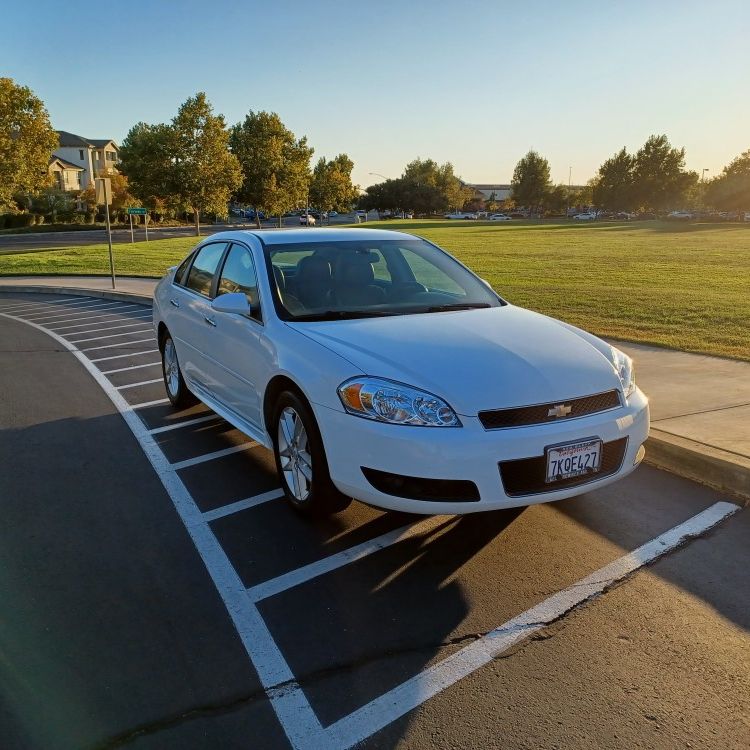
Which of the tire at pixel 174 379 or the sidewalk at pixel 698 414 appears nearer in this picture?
the sidewalk at pixel 698 414

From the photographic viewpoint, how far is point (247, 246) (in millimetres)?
4980

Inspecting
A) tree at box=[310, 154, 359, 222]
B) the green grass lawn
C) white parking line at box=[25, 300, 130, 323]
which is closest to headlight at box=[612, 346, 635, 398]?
the green grass lawn

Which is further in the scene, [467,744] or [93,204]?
[93,204]

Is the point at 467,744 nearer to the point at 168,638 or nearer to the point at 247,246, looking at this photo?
the point at 168,638

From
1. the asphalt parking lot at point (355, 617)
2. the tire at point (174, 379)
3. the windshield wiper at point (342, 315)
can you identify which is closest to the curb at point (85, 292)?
the tire at point (174, 379)

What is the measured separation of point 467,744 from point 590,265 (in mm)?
20064

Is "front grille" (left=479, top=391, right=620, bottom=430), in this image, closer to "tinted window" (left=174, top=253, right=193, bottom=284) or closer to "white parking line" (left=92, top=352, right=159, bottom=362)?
"tinted window" (left=174, top=253, right=193, bottom=284)

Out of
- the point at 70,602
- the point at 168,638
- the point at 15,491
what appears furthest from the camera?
the point at 15,491

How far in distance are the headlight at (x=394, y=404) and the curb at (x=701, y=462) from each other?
229cm

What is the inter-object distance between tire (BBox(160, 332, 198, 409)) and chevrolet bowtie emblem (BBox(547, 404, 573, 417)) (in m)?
3.78

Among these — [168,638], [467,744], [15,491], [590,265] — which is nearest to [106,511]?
[15,491]

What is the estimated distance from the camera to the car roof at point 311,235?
4.96m

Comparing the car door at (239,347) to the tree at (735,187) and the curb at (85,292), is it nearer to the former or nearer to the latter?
A: the curb at (85,292)

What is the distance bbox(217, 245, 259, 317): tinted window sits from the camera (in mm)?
4617
